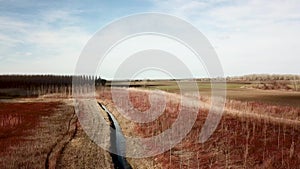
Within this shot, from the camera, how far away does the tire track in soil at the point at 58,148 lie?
837 inches

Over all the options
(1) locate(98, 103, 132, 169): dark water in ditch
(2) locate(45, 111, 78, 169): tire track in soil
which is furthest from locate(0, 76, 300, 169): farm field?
(1) locate(98, 103, 132, 169): dark water in ditch

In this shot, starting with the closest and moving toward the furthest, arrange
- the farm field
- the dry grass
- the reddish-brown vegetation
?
the dry grass < the farm field < the reddish-brown vegetation

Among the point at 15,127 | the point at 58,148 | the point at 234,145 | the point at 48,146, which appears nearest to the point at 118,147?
the point at 58,148

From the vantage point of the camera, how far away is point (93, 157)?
23.2 meters

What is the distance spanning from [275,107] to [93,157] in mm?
27091

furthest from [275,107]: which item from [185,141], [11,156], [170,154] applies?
[11,156]

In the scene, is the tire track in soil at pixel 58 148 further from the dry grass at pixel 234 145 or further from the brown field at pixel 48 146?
the dry grass at pixel 234 145

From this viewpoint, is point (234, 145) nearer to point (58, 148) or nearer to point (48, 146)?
point (58, 148)

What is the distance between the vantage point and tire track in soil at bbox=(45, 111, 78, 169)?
21250 mm

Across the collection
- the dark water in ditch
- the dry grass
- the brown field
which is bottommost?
the dark water in ditch

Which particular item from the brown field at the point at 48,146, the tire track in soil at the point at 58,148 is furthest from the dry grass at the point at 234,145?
the tire track in soil at the point at 58,148

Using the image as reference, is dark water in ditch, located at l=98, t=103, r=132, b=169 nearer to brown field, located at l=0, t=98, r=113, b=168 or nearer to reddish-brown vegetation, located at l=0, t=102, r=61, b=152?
brown field, located at l=0, t=98, r=113, b=168

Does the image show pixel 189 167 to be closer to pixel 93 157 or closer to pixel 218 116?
pixel 93 157

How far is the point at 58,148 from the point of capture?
83.3 ft
